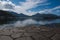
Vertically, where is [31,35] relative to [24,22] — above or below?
below

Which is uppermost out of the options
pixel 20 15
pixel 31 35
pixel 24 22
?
pixel 20 15

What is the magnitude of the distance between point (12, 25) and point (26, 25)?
0.29 m

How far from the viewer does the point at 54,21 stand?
7.15 ft

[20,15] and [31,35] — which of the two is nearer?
Result: [31,35]

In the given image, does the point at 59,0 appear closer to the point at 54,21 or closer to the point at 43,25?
the point at 54,21

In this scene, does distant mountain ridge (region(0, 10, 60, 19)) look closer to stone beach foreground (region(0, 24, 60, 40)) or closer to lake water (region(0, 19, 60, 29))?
lake water (region(0, 19, 60, 29))

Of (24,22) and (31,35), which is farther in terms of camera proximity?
(24,22)

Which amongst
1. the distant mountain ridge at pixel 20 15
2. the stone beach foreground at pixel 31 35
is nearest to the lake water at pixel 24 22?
the distant mountain ridge at pixel 20 15

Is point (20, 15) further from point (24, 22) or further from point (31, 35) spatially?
point (31, 35)

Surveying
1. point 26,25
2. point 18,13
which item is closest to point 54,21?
point 26,25

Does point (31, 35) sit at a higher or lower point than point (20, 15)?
lower

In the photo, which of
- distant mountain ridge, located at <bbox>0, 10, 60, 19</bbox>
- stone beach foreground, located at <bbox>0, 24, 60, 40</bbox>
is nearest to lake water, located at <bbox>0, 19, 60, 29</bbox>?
distant mountain ridge, located at <bbox>0, 10, 60, 19</bbox>

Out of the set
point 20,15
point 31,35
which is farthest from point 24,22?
point 31,35

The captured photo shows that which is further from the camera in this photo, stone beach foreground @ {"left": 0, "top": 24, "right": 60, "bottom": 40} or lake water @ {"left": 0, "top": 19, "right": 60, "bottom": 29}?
lake water @ {"left": 0, "top": 19, "right": 60, "bottom": 29}
